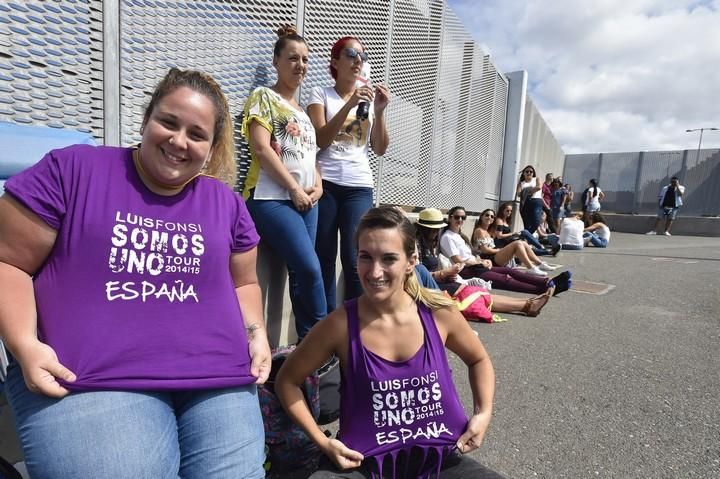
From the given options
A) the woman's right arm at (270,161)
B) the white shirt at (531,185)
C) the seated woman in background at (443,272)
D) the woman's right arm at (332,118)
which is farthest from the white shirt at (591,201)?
the woman's right arm at (270,161)

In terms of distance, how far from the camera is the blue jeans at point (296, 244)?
2.55 meters

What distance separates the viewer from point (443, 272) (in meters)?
4.31

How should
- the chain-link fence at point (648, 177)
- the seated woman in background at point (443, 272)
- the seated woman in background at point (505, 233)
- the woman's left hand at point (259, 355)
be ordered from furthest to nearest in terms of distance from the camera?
the chain-link fence at point (648, 177)
the seated woman in background at point (505, 233)
the seated woman in background at point (443, 272)
the woman's left hand at point (259, 355)

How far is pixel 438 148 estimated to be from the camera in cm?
618

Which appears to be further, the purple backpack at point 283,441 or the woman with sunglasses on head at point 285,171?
the woman with sunglasses on head at point 285,171

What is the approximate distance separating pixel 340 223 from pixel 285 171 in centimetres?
66

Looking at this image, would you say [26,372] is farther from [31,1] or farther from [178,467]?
[31,1]

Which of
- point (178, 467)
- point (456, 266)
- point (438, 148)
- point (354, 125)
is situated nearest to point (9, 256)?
point (178, 467)

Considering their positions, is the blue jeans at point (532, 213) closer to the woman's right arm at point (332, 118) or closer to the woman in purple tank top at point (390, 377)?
the woman's right arm at point (332, 118)

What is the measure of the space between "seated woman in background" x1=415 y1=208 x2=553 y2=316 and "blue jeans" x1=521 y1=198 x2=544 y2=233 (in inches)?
195

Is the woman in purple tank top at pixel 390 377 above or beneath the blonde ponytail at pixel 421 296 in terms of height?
beneath

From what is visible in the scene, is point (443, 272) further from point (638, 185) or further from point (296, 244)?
point (638, 185)

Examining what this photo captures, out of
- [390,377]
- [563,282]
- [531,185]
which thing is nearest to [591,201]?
[531,185]

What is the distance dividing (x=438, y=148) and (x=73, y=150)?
539 cm
